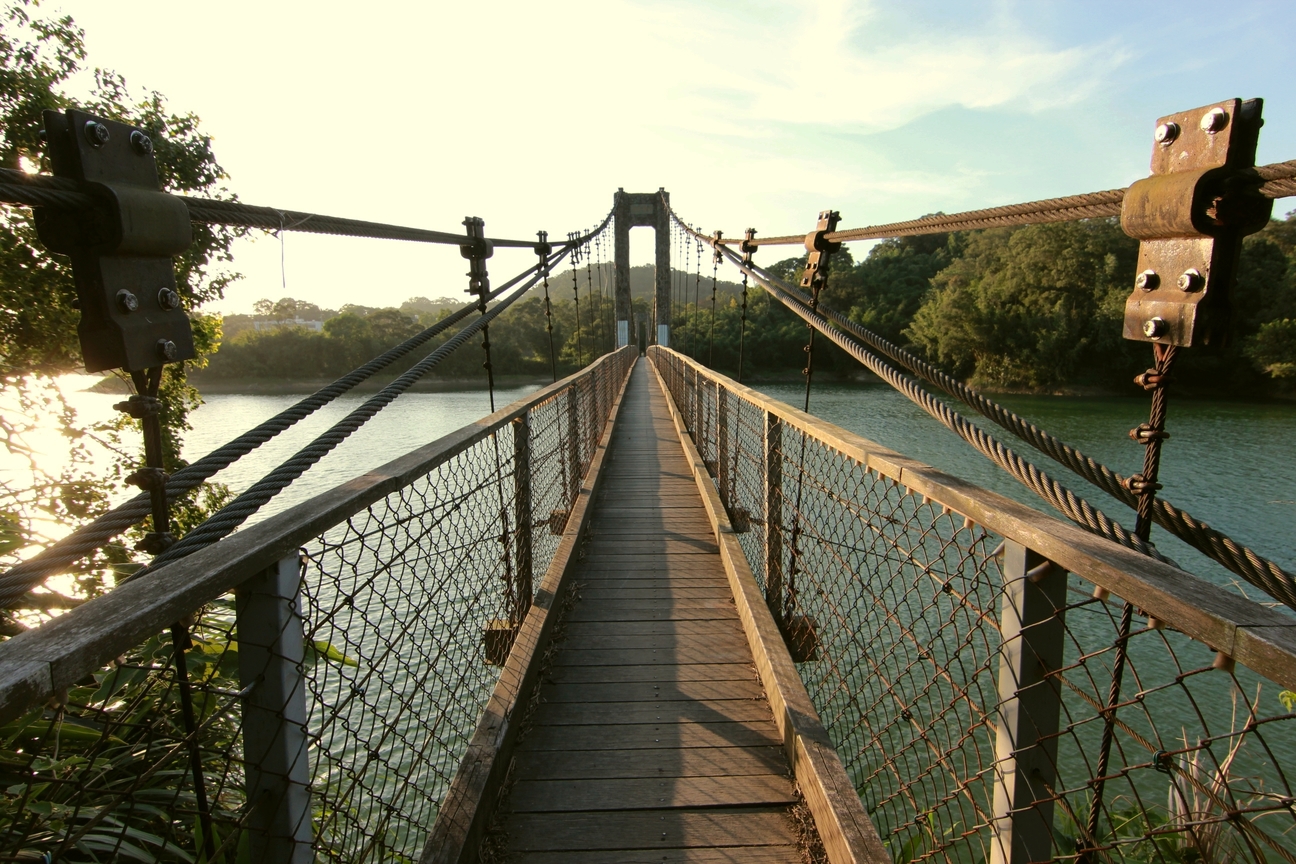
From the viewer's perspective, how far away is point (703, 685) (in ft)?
6.15

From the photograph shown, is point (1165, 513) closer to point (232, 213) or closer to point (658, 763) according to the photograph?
point (658, 763)

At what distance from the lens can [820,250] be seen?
7.91 ft

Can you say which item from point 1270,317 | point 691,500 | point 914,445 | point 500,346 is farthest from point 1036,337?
point 691,500

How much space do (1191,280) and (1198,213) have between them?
0.07 metres

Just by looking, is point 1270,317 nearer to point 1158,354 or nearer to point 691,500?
point 691,500

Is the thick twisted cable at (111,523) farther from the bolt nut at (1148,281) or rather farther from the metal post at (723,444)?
the metal post at (723,444)

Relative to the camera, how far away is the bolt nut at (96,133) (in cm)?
72

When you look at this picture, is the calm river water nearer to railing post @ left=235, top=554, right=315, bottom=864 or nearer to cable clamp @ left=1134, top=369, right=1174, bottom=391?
cable clamp @ left=1134, top=369, right=1174, bottom=391

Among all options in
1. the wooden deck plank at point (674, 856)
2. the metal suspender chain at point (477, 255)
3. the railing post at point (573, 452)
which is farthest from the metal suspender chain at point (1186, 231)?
the railing post at point (573, 452)

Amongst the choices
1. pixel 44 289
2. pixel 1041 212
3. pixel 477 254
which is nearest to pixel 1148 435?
pixel 1041 212

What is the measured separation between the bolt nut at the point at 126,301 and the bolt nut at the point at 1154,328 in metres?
1.14

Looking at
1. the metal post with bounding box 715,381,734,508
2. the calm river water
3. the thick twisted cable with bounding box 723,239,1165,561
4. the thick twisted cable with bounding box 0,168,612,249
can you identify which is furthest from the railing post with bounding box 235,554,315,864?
the calm river water

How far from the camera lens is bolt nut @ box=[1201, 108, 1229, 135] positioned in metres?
0.75

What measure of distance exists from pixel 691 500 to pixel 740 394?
126 centimetres
